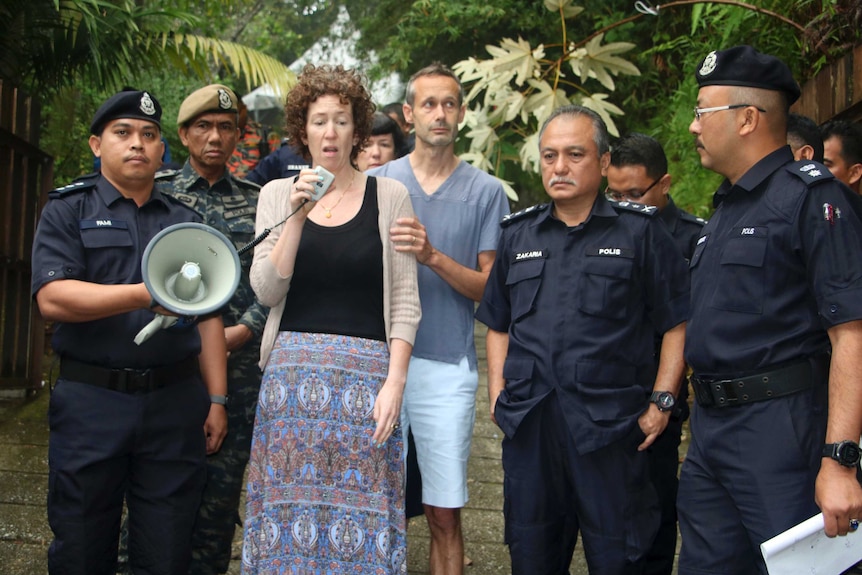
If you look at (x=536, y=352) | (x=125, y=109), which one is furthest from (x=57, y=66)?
(x=536, y=352)

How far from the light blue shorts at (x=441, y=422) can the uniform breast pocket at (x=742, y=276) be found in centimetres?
118

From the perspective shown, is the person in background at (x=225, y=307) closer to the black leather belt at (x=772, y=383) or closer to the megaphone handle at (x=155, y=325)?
the megaphone handle at (x=155, y=325)

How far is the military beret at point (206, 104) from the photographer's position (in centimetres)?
413

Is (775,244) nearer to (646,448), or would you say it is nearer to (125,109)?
(646,448)

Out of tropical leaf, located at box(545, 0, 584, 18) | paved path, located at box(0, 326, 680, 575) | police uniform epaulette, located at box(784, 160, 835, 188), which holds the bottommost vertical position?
paved path, located at box(0, 326, 680, 575)

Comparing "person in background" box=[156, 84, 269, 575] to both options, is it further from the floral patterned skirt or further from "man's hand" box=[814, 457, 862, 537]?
"man's hand" box=[814, 457, 862, 537]

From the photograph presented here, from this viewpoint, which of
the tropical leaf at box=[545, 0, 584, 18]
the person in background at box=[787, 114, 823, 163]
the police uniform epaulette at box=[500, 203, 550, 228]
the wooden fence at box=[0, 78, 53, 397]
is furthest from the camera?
the wooden fence at box=[0, 78, 53, 397]

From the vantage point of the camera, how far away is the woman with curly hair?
9.92 feet

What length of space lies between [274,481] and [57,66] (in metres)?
5.19

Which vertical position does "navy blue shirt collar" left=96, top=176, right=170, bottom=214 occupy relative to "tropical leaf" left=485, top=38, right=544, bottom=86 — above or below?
below

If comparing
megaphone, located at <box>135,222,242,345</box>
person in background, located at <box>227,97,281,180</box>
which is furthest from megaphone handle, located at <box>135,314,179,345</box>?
person in background, located at <box>227,97,281,180</box>

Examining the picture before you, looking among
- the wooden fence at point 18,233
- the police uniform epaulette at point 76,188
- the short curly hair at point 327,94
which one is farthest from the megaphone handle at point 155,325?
the wooden fence at point 18,233

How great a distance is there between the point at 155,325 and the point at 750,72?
201 cm

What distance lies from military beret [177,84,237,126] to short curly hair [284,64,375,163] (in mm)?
757
